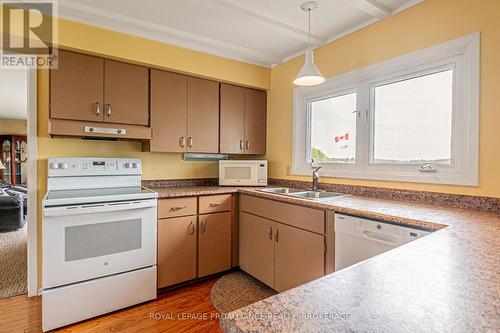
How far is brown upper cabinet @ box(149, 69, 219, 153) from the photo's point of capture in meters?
2.53

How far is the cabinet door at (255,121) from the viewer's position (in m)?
3.13

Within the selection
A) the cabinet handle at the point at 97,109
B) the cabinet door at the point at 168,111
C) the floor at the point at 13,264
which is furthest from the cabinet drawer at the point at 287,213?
the floor at the point at 13,264

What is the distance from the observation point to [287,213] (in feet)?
6.95

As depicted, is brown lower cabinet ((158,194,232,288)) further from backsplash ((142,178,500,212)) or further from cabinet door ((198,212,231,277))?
backsplash ((142,178,500,212))

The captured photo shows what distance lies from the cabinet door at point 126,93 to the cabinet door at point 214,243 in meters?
1.08

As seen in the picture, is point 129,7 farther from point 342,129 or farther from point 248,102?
point 342,129

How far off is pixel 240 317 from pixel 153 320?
1.76m

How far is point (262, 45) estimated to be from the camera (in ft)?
8.94

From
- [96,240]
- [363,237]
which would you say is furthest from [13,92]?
[363,237]

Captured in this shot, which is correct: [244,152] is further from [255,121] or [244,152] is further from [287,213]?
[287,213]

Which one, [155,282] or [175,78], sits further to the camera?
[175,78]

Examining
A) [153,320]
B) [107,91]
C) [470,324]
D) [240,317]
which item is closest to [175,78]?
[107,91]

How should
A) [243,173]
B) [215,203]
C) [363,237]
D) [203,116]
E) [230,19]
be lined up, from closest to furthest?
[363,237], [230,19], [215,203], [203,116], [243,173]

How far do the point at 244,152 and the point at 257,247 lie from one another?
1.12 metres
